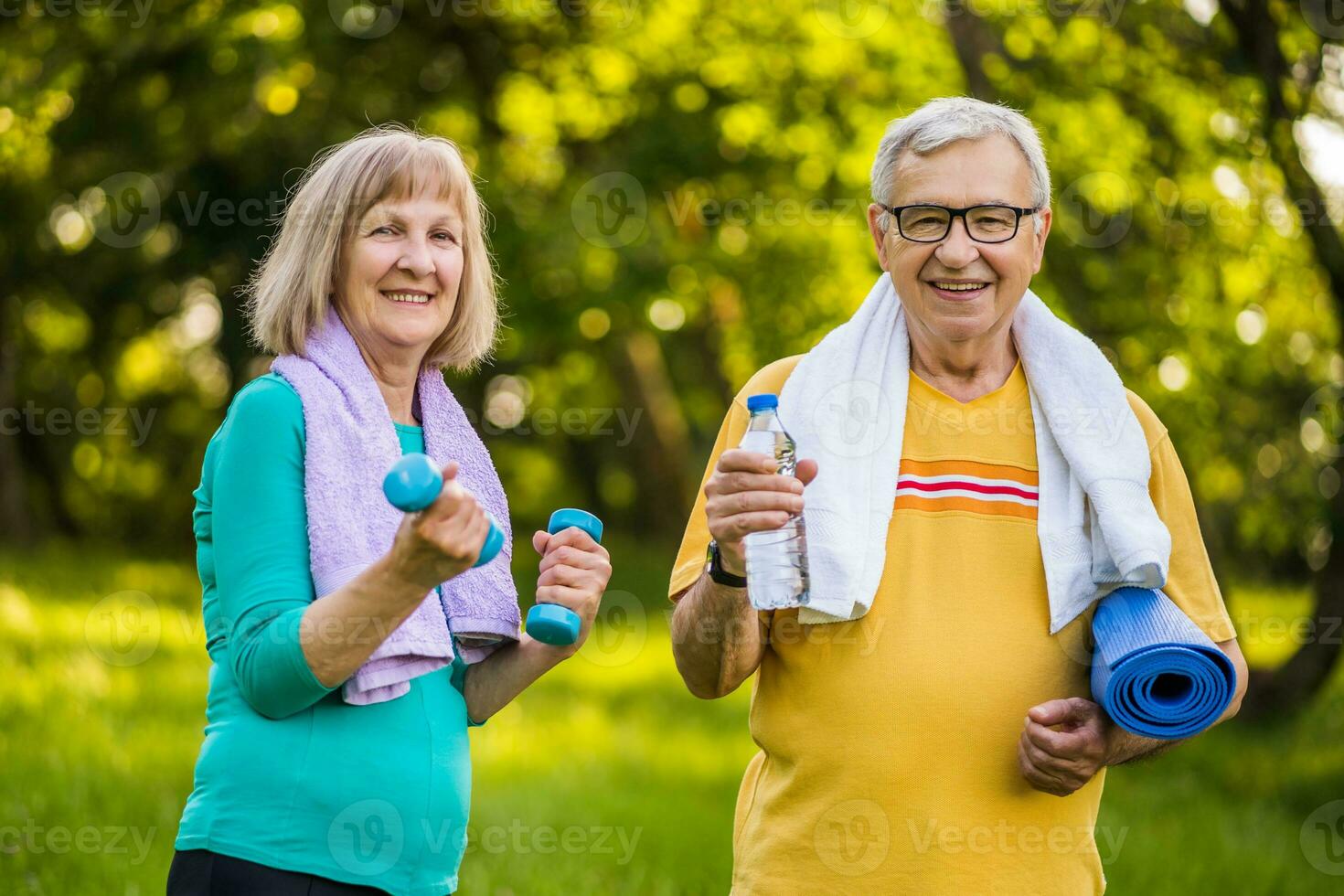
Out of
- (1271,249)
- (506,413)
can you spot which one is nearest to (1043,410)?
(1271,249)

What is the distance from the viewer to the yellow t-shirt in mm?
2691

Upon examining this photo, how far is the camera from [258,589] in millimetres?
2373

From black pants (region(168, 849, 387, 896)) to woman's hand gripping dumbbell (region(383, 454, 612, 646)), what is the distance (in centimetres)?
55

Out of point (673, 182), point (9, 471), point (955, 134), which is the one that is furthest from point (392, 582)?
point (9, 471)

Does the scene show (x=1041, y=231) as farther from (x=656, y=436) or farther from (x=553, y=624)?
(x=656, y=436)

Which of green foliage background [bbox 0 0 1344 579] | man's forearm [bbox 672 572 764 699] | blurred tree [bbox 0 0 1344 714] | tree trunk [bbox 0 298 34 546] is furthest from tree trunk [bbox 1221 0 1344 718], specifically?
tree trunk [bbox 0 298 34 546]

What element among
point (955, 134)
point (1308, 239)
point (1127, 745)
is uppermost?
point (1308, 239)

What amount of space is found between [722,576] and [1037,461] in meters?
0.72

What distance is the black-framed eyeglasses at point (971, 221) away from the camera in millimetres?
2850

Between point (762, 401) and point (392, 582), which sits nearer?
point (392, 582)

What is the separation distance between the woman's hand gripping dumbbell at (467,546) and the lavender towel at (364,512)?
122mm

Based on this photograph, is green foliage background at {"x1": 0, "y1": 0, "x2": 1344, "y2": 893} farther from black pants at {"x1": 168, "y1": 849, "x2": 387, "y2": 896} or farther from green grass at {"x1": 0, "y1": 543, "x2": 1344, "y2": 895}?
black pants at {"x1": 168, "y1": 849, "x2": 387, "y2": 896}

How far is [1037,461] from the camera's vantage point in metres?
2.89

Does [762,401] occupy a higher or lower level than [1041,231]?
lower
